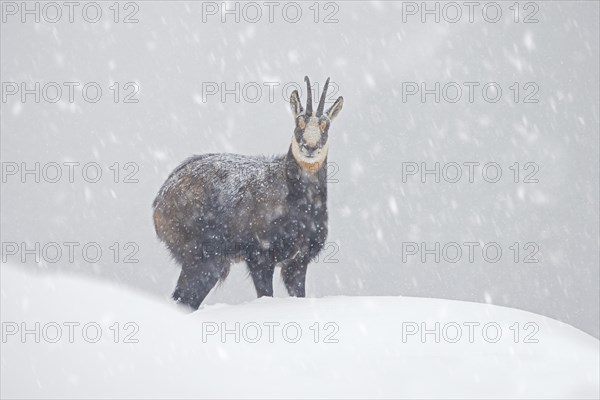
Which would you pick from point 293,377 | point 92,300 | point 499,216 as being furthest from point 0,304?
point 499,216

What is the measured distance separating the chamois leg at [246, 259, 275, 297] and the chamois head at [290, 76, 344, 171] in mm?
1098

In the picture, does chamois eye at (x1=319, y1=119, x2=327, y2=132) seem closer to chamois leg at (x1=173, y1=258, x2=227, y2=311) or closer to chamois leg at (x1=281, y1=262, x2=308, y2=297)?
chamois leg at (x1=281, y1=262, x2=308, y2=297)

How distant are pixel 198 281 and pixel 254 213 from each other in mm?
995

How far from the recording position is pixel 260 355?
4.09 metres

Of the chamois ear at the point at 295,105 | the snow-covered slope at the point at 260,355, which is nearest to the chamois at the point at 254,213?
the chamois ear at the point at 295,105

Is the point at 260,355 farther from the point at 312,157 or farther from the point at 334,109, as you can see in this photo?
the point at 334,109

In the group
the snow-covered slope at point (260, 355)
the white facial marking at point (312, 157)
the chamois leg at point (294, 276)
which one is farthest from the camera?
the chamois leg at point (294, 276)

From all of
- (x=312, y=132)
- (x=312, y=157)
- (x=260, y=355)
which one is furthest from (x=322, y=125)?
(x=260, y=355)

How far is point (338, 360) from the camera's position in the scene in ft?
13.8

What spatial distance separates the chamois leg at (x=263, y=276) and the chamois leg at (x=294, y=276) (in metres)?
0.24

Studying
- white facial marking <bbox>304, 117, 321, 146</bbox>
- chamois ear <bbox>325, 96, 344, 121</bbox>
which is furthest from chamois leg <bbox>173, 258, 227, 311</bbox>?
chamois ear <bbox>325, 96, 344, 121</bbox>

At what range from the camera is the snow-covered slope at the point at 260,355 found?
11.8 feet

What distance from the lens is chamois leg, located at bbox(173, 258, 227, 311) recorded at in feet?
27.4

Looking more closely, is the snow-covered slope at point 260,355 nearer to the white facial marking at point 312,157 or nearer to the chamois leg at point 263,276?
the chamois leg at point 263,276
